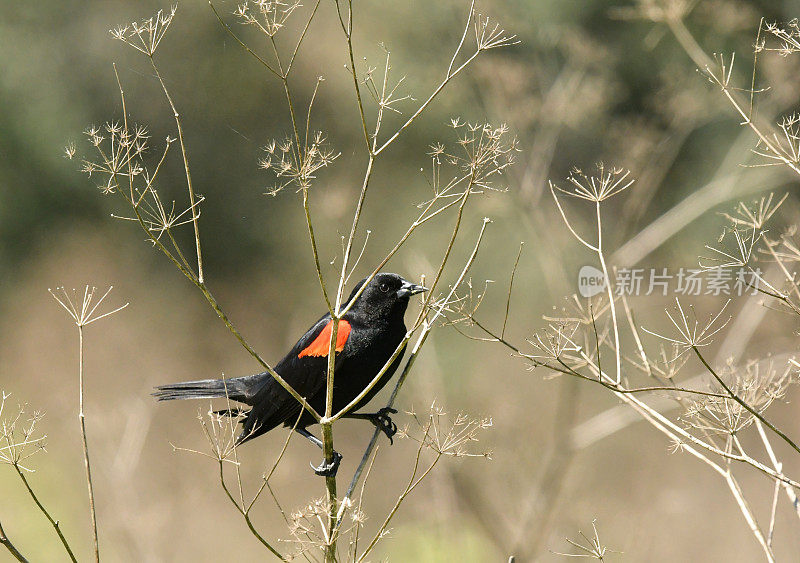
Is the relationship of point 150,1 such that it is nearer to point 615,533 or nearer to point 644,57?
point 644,57

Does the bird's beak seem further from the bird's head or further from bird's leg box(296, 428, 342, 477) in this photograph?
bird's leg box(296, 428, 342, 477)

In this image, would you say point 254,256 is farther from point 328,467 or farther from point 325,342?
point 328,467

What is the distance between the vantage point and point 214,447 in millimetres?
2414

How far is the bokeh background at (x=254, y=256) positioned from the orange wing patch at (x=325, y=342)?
391 centimetres

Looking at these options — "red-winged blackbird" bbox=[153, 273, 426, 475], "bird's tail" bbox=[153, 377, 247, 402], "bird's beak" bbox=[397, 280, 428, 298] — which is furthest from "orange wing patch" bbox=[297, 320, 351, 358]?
"bird's tail" bbox=[153, 377, 247, 402]

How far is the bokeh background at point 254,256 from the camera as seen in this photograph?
9.97 meters

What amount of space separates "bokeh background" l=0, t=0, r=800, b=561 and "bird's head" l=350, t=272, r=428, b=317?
393 cm

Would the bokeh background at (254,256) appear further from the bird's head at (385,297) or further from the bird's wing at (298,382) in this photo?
the bird's head at (385,297)

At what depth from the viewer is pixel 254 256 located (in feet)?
44.1

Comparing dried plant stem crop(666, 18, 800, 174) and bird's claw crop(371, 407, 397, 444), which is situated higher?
dried plant stem crop(666, 18, 800, 174)

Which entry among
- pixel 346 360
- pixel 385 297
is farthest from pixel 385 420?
pixel 385 297

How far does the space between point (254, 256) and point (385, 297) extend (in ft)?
31.6

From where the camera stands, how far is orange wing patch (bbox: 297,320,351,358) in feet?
12.9

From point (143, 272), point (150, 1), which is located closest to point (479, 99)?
point (150, 1)
